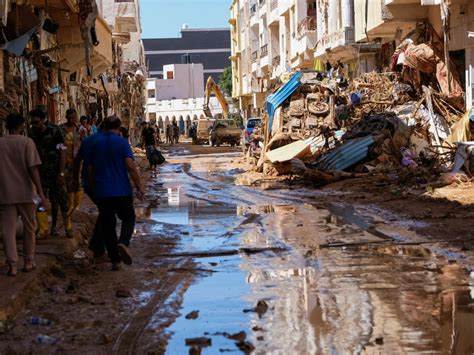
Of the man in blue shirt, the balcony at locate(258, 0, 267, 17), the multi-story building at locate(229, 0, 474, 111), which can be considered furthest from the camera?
the balcony at locate(258, 0, 267, 17)

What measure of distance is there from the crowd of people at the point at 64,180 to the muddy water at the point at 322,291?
114 cm

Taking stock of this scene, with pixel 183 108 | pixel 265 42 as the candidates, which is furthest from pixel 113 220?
pixel 183 108

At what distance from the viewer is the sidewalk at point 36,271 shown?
25.6 feet

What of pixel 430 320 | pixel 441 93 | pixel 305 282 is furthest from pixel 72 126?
pixel 441 93

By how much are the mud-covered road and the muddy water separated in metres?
0.01

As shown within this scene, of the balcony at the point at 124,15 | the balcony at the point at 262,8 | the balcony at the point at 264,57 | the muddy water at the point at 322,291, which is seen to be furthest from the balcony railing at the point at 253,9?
the muddy water at the point at 322,291

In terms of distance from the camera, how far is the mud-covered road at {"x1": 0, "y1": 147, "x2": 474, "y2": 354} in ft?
22.0

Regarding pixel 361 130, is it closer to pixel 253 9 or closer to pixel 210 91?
pixel 253 9

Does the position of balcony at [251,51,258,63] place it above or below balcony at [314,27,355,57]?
above

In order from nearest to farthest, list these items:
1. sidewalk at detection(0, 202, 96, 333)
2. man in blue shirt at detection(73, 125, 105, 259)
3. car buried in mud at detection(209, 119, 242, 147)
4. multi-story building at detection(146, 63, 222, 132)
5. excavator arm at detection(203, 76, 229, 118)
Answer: sidewalk at detection(0, 202, 96, 333) < man in blue shirt at detection(73, 125, 105, 259) < car buried in mud at detection(209, 119, 242, 147) < excavator arm at detection(203, 76, 229, 118) < multi-story building at detection(146, 63, 222, 132)

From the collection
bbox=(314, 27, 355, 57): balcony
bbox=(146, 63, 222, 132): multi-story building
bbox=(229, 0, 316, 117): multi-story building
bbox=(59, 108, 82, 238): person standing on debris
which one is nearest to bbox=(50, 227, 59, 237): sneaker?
bbox=(59, 108, 82, 238): person standing on debris

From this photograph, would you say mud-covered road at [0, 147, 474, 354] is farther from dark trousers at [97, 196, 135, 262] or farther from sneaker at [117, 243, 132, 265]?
dark trousers at [97, 196, 135, 262]

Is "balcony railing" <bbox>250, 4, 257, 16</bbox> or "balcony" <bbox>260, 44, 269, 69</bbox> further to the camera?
"balcony railing" <bbox>250, 4, 257, 16</bbox>

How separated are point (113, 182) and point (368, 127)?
15.6m
